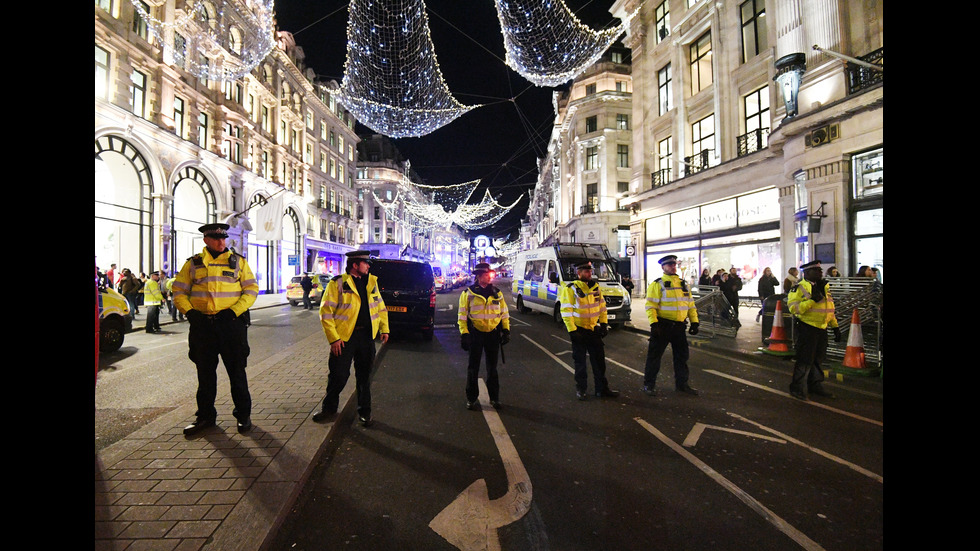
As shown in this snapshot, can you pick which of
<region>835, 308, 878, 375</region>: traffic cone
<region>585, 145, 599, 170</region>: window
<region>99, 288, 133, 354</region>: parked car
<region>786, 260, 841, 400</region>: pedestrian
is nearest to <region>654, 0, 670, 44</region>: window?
<region>585, 145, 599, 170</region>: window

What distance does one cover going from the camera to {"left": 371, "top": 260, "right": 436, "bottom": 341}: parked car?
33.9 ft

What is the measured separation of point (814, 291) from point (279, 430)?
6.91 m

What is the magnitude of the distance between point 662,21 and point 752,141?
11.1 metres

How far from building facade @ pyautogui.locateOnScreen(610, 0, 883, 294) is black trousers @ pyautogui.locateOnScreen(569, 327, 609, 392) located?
20.4 feet

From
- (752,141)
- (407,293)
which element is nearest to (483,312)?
(407,293)

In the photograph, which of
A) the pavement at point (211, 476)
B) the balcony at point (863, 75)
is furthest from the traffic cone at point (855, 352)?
the pavement at point (211, 476)

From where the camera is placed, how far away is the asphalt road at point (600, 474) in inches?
103

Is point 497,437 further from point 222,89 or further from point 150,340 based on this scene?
point 222,89

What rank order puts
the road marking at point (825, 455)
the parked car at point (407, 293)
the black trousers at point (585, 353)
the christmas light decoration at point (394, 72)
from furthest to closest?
the parked car at point (407, 293) → the christmas light decoration at point (394, 72) → the black trousers at point (585, 353) → the road marking at point (825, 455)

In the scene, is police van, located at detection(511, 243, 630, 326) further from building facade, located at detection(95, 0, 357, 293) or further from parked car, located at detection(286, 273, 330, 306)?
building facade, located at detection(95, 0, 357, 293)

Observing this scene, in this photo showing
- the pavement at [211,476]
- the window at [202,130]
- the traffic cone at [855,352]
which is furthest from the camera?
the window at [202,130]

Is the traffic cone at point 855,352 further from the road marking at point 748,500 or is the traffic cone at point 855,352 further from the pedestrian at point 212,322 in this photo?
the pedestrian at point 212,322

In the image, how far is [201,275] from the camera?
4.12 metres

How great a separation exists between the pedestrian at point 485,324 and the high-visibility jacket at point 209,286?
8.16 feet
